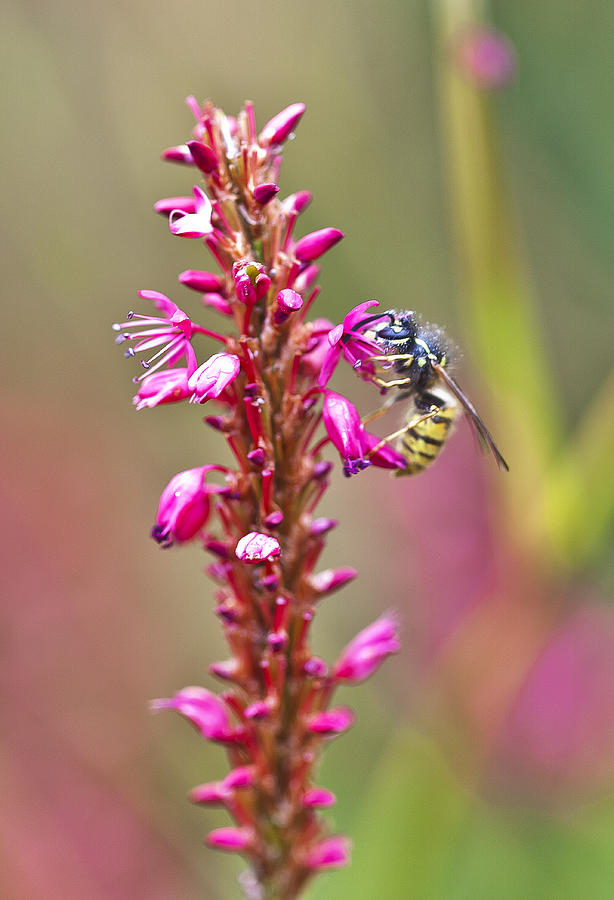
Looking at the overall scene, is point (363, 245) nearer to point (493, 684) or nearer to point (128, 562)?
point (128, 562)

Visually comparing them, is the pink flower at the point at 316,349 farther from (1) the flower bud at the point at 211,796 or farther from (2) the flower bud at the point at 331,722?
(1) the flower bud at the point at 211,796

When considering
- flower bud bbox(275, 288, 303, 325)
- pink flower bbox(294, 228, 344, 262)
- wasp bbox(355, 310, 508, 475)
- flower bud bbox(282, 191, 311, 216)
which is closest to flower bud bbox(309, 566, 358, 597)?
wasp bbox(355, 310, 508, 475)

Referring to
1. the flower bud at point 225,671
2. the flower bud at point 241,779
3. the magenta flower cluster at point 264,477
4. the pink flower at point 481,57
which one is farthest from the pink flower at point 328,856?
the pink flower at point 481,57

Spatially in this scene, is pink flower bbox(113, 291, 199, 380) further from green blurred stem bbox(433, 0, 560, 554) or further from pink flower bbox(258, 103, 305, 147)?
green blurred stem bbox(433, 0, 560, 554)

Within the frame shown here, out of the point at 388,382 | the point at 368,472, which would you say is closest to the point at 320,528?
the point at 388,382

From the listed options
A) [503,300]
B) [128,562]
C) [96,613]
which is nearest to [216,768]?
[96,613]

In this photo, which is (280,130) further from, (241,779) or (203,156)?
(241,779)
